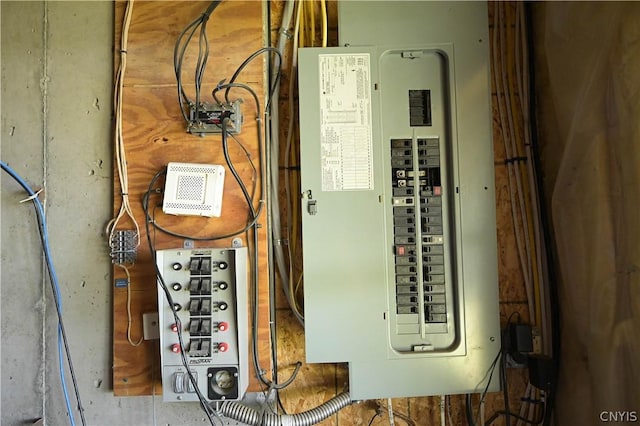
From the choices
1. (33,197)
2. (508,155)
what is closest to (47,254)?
(33,197)

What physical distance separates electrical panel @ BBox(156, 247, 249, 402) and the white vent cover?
145 millimetres

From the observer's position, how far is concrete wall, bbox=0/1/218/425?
1291mm

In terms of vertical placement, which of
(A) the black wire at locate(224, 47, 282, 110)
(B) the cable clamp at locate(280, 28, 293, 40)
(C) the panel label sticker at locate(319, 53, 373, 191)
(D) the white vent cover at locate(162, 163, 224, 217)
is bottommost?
(D) the white vent cover at locate(162, 163, 224, 217)

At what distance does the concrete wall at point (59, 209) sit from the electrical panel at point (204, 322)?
12.6 inches

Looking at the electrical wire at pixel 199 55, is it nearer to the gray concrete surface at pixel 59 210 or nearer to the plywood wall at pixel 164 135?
the plywood wall at pixel 164 135

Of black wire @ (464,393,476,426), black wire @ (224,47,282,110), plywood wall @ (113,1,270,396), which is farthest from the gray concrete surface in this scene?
black wire @ (464,393,476,426)

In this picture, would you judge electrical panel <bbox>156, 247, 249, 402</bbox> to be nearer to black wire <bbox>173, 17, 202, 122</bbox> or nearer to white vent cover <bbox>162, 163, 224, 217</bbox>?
white vent cover <bbox>162, 163, 224, 217</bbox>

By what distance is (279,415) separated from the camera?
3.90ft

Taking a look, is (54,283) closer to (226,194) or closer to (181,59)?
(226,194)

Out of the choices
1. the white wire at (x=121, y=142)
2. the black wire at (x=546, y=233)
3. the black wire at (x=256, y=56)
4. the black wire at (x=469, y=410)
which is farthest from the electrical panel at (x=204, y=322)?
the black wire at (x=546, y=233)

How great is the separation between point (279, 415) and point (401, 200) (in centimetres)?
83

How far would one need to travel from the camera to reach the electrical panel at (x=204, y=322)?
1.08m

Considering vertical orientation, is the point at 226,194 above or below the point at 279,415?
above

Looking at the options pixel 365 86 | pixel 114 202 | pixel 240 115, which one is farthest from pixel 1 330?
pixel 365 86
